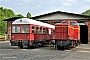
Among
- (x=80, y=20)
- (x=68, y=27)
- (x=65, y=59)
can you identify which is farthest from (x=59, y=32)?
(x=80, y=20)

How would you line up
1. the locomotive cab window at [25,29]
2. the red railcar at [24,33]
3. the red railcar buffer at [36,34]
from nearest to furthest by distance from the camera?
the red railcar buffer at [36,34] → the red railcar at [24,33] → the locomotive cab window at [25,29]

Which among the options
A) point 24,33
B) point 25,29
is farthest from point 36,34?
point 24,33

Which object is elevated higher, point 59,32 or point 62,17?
point 62,17

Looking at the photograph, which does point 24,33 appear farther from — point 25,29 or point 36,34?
point 36,34

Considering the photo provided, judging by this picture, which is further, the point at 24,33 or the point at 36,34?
the point at 36,34

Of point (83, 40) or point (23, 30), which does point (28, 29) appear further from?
point (83, 40)

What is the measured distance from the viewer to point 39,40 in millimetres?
25656

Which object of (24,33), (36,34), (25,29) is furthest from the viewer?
(36,34)

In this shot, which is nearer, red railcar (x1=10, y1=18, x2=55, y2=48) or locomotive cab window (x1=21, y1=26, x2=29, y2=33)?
red railcar (x1=10, y1=18, x2=55, y2=48)

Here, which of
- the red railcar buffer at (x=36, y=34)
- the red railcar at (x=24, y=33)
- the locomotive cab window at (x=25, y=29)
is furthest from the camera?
the locomotive cab window at (x=25, y=29)

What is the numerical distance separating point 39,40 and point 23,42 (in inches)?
109

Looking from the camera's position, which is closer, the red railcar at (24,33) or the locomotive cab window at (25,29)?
the red railcar at (24,33)

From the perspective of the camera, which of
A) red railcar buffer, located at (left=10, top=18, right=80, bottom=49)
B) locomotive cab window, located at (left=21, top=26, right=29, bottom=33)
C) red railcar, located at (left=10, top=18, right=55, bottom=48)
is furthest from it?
locomotive cab window, located at (left=21, top=26, right=29, bottom=33)

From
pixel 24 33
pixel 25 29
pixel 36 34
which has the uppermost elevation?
pixel 25 29
